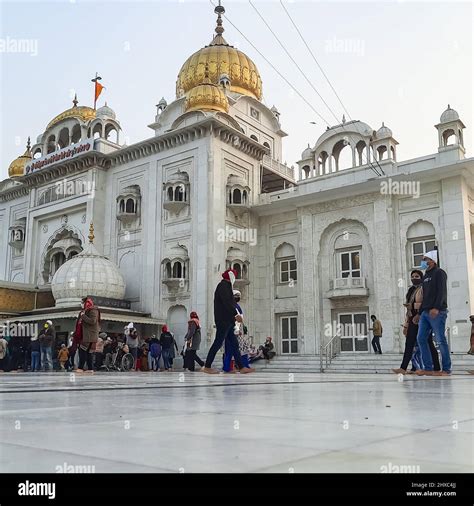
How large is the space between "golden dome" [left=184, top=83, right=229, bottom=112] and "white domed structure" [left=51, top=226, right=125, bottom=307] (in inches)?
317

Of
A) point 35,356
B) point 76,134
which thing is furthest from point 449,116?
point 76,134

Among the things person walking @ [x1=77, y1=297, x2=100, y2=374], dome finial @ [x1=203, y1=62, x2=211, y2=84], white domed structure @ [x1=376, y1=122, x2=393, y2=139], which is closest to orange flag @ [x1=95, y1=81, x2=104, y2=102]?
dome finial @ [x1=203, y1=62, x2=211, y2=84]

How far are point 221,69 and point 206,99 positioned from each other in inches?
192

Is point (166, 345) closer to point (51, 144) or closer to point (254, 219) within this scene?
point (254, 219)

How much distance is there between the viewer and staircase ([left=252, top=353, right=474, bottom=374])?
15.8 m

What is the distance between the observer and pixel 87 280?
75.8 feet

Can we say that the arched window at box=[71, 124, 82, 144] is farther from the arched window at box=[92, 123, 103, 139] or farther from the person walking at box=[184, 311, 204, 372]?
the person walking at box=[184, 311, 204, 372]

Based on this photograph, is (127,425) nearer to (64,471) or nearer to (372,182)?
(64,471)

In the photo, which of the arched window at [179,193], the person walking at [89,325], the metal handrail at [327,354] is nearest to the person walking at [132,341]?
the metal handrail at [327,354]

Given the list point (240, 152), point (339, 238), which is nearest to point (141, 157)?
point (240, 152)

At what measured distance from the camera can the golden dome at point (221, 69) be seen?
2992cm

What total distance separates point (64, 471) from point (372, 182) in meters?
21.0

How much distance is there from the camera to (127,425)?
222 centimetres
